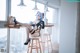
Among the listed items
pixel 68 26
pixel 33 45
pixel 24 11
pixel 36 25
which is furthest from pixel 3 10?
pixel 68 26

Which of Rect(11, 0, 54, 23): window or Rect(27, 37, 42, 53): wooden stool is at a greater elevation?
Rect(11, 0, 54, 23): window

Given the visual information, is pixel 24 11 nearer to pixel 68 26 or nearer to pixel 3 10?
pixel 3 10

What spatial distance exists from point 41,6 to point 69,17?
59 cm

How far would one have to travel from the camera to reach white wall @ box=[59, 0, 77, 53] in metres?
2.53

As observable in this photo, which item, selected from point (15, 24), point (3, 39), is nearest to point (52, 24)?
point (15, 24)

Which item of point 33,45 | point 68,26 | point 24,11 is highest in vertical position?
point 24,11

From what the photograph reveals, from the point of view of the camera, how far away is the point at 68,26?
255 centimetres

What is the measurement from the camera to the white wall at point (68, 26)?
8.29 ft

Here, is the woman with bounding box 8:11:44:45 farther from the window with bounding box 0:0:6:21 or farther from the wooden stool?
the window with bounding box 0:0:6:21

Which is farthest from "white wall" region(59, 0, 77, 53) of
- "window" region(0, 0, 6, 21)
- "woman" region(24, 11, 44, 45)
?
"window" region(0, 0, 6, 21)

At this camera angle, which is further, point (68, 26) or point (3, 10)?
point (68, 26)

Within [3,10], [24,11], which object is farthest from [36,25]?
[3,10]

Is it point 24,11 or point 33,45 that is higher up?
point 24,11

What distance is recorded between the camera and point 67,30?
2562 millimetres
